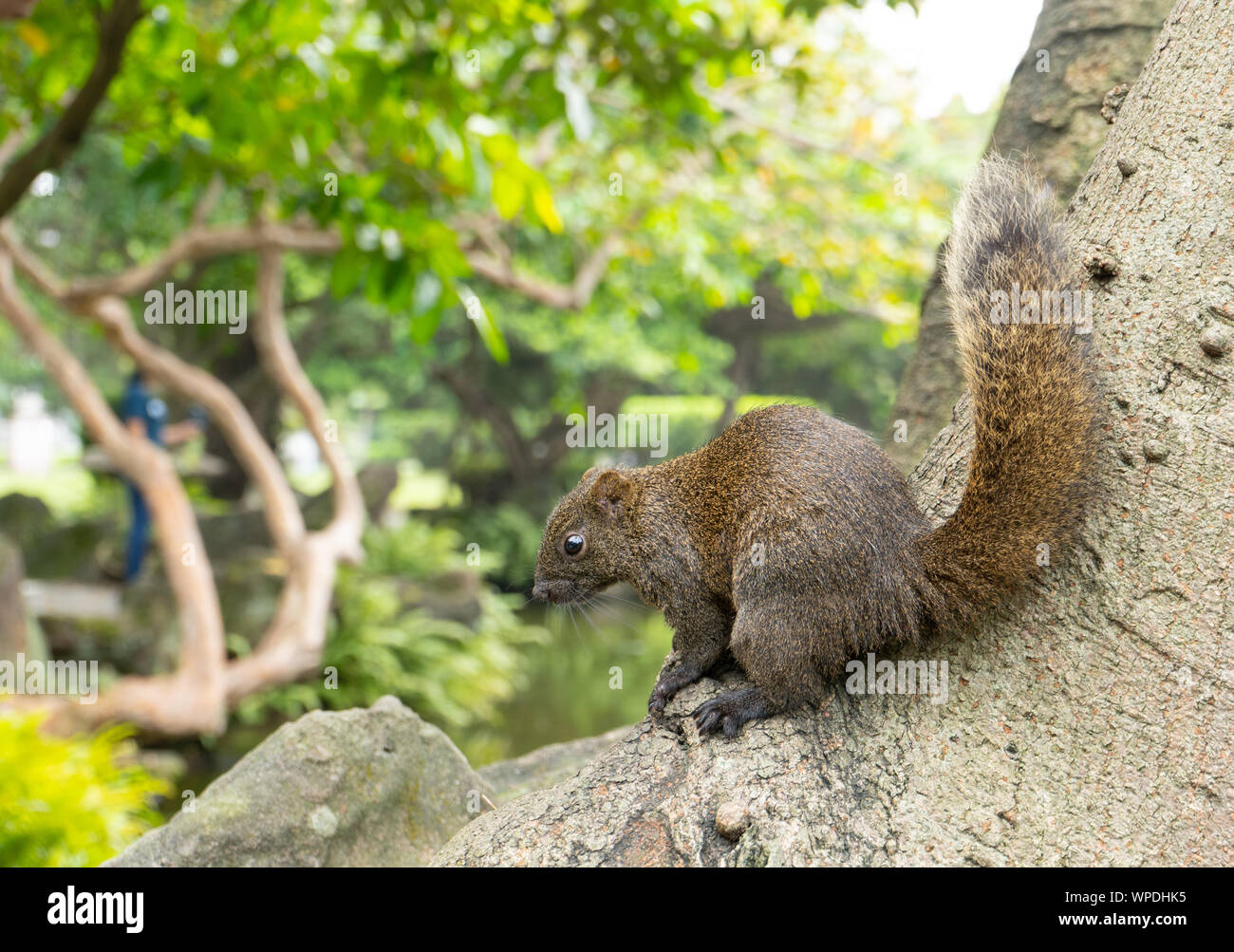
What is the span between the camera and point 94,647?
30.3ft

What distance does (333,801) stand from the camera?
2551 mm

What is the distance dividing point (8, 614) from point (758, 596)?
780cm

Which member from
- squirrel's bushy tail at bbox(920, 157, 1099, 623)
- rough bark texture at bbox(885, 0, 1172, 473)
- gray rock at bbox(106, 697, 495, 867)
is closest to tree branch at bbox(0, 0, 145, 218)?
gray rock at bbox(106, 697, 495, 867)

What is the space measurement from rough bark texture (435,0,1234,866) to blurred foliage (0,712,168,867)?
4413 mm

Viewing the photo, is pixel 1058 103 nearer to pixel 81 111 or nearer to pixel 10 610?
pixel 81 111

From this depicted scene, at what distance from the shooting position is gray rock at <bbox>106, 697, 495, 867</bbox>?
7.88 feet

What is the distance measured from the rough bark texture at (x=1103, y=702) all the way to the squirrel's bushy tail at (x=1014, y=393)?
0.05 meters

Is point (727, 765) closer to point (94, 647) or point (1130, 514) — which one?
point (1130, 514)

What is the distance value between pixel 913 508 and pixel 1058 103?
6.30ft

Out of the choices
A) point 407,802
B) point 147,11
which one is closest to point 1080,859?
point 407,802

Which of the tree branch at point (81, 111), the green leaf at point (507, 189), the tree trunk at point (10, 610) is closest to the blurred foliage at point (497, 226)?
the green leaf at point (507, 189)

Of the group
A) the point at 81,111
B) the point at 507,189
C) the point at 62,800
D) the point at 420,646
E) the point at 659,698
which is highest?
the point at 81,111

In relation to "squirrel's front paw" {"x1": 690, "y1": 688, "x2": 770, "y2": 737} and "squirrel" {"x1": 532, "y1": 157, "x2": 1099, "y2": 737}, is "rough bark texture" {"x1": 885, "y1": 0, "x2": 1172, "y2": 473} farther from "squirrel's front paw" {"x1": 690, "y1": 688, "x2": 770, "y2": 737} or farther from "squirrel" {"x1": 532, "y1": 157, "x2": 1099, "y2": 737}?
"squirrel's front paw" {"x1": 690, "y1": 688, "x2": 770, "y2": 737}

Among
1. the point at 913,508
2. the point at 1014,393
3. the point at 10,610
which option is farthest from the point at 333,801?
the point at 10,610
